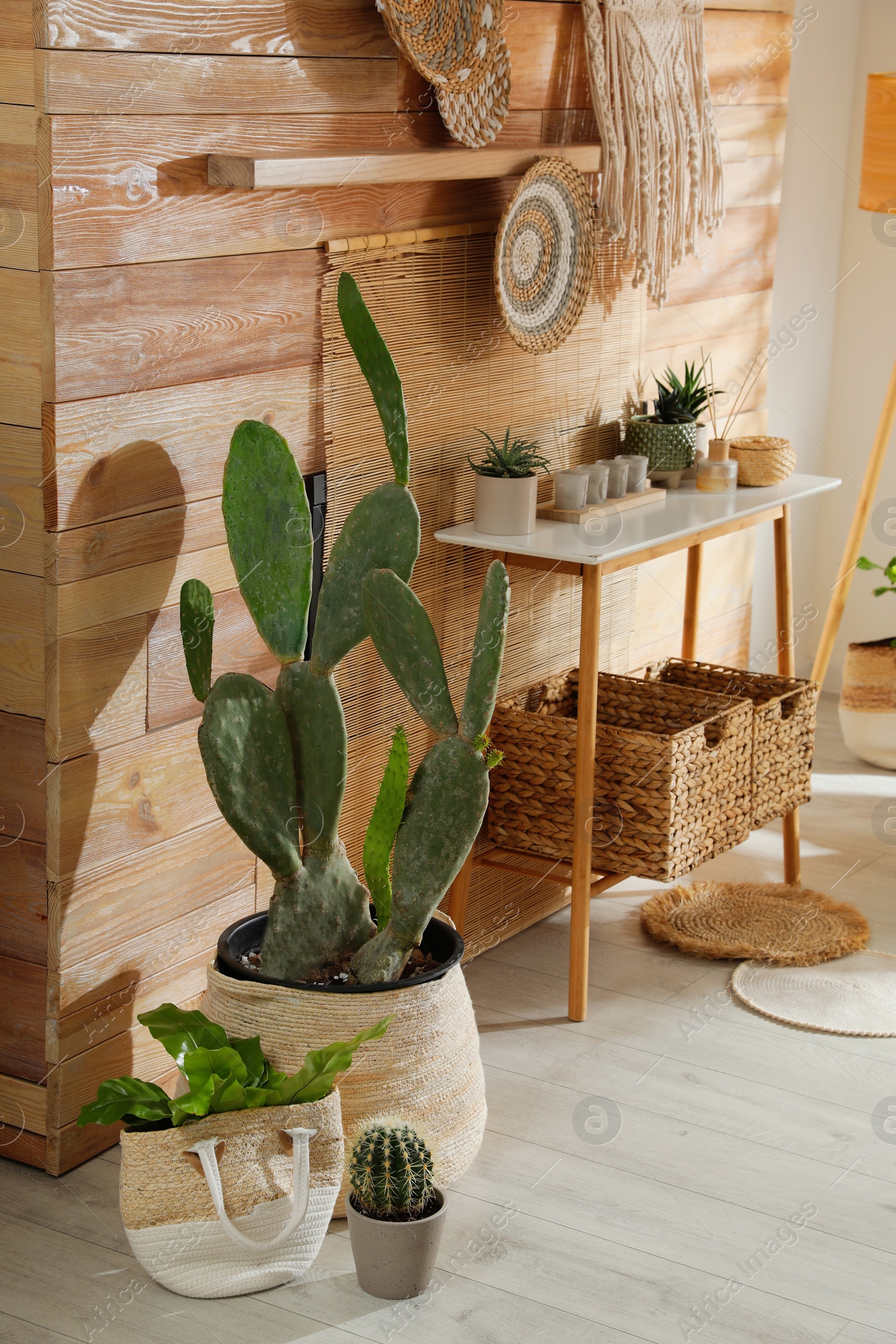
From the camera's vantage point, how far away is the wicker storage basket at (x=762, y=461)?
3.07 m

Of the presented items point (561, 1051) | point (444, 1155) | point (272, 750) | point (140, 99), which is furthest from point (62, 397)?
point (561, 1051)

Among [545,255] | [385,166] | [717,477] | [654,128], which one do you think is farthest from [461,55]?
[717,477]

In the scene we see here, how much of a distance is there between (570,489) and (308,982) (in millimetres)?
1020

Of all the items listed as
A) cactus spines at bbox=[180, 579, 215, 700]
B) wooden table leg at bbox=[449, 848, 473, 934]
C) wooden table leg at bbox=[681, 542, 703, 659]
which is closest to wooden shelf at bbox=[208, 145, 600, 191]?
cactus spines at bbox=[180, 579, 215, 700]

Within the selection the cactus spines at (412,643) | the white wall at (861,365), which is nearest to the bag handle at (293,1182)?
the cactus spines at (412,643)

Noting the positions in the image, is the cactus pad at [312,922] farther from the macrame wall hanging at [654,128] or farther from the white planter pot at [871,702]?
the white planter pot at [871,702]

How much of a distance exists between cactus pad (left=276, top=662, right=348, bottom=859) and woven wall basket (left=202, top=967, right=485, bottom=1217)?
0.23m

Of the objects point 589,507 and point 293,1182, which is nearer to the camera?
point 293,1182

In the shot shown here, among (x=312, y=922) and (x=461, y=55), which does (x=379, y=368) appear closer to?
(x=461, y=55)

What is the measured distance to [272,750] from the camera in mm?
2039

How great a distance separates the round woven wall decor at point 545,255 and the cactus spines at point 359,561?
578mm

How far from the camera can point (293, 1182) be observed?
1857 mm

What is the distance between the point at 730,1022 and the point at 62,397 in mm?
1492

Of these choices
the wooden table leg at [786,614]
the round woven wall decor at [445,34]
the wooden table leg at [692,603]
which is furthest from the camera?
the wooden table leg at [692,603]
